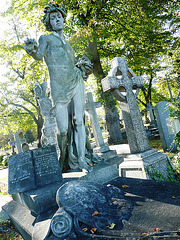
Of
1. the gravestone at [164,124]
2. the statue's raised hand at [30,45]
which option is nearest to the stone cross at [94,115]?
the gravestone at [164,124]

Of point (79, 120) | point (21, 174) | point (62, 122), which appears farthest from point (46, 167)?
point (79, 120)

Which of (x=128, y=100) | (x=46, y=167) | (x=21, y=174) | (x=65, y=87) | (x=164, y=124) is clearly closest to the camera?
(x=21, y=174)

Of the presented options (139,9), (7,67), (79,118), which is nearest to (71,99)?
(79,118)

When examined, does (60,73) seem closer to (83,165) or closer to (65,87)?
(65,87)

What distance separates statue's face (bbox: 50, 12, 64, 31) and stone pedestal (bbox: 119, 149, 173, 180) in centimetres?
336

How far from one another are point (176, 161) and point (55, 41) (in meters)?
4.04

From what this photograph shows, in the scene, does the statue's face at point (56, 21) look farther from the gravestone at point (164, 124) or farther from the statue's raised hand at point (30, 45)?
the gravestone at point (164, 124)

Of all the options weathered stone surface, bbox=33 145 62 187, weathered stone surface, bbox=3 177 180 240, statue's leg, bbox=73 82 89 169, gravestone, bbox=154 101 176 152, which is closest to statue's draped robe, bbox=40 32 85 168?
statue's leg, bbox=73 82 89 169

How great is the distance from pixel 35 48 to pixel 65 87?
2.99ft

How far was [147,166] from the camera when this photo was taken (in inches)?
155

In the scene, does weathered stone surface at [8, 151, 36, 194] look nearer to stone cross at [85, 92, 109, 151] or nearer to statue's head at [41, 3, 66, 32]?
statue's head at [41, 3, 66, 32]

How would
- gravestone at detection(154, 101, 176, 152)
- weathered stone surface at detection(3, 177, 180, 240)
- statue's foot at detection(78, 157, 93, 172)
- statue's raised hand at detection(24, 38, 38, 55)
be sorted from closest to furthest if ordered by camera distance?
weathered stone surface at detection(3, 177, 180, 240) → statue's raised hand at detection(24, 38, 38, 55) → statue's foot at detection(78, 157, 93, 172) → gravestone at detection(154, 101, 176, 152)

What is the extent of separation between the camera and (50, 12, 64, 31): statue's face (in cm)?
393

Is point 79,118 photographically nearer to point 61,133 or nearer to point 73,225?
point 61,133
